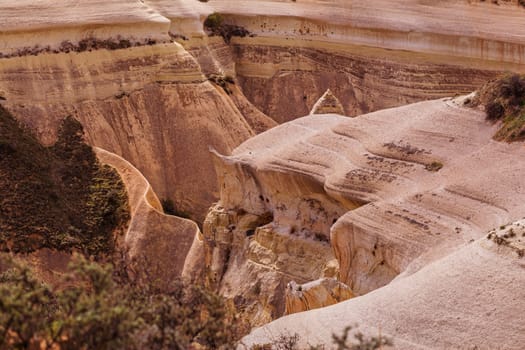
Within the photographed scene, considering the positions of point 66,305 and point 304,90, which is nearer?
point 66,305

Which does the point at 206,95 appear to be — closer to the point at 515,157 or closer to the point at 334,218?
the point at 334,218

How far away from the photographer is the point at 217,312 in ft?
32.6

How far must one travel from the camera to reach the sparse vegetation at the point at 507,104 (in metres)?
16.6

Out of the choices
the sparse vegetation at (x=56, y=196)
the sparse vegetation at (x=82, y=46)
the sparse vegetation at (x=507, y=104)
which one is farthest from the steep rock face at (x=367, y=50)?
the sparse vegetation at (x=507, y=104)

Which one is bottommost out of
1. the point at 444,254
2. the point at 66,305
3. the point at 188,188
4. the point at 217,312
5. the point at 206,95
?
the point at 188,188

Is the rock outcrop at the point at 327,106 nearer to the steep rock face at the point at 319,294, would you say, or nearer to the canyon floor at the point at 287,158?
the canyon floor at the point at 287,158

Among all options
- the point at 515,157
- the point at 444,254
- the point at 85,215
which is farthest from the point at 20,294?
the point at 85,215

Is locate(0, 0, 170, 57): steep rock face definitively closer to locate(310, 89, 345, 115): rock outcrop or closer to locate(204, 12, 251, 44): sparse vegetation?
locate(204, 12, 251, 44): sparse vegetation

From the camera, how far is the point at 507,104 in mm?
17375

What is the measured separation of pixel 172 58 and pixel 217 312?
103ft

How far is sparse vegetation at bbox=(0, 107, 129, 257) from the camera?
1152 inches

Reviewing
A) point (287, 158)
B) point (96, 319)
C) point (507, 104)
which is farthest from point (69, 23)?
point (96, 319)

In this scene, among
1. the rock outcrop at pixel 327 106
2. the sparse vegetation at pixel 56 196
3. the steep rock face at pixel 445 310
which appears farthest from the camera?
the sparse vegetation at pixel 56 196

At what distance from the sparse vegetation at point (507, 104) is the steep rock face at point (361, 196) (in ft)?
0.94
